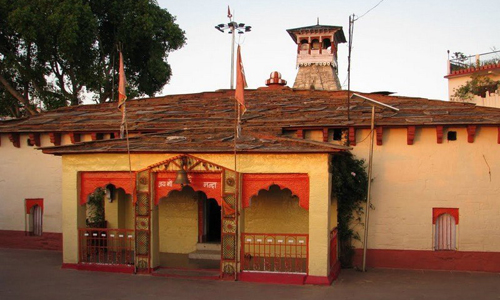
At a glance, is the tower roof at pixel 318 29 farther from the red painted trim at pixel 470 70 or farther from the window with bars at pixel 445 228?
the window with bars at pixel 445 228

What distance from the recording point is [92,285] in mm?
11969


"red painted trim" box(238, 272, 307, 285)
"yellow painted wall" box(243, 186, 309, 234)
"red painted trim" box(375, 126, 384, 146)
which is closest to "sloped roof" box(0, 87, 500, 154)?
"red painted trim" box(375, 126, 384, 146)

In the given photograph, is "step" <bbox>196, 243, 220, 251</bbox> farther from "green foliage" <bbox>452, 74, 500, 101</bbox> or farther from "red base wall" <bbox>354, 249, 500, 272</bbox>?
"green foliage" <bbox>452, 74, 500, 101</bbox>

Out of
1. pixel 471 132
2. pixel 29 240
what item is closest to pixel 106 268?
pixel 29 240

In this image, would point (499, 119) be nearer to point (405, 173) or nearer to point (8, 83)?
point (405, 173)

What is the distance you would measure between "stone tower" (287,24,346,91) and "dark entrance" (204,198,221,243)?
507 inches

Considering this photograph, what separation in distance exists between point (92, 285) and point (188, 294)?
2323mm

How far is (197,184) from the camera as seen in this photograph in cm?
1292

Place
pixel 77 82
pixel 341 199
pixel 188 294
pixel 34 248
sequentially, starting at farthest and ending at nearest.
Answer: pixel 77 82 < pixel 34 248 < pixel 341 199 < pixel 188 294

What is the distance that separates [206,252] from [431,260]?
617 cm

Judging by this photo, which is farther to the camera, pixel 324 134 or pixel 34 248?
pixel 34 248

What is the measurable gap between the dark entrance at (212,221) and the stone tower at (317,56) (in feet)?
42.3

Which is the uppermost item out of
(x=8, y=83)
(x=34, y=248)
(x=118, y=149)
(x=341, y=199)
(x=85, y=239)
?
(x=8, y=83)

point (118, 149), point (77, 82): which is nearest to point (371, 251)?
point (118, 149)
